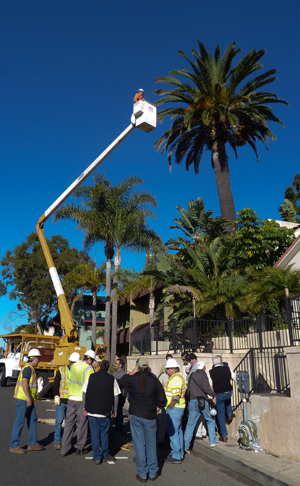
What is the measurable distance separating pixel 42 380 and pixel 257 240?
11.7m

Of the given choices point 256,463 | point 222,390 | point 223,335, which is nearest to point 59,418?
point 222,390

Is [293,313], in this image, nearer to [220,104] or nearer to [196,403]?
[196,403]

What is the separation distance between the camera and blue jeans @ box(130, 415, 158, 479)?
5793 mm

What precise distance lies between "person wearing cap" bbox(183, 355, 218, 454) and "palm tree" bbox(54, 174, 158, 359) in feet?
56.6

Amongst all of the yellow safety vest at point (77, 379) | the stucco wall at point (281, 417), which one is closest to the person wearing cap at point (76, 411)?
the yellow safety vest at point (77, 379)

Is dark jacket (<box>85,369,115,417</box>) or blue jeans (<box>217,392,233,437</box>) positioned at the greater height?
dark jacket (<box>85,369,115,417</box>)

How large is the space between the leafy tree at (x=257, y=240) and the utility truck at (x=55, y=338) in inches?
322

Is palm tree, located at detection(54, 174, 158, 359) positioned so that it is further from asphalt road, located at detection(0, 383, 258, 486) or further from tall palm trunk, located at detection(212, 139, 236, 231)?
asphalt road, located at detection(0, 383, 258, 486)

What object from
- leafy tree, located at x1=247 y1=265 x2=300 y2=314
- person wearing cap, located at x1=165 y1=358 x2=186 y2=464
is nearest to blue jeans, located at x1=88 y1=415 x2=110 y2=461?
person wearing cap, located at x1=165 y1=358 x2=186 y2=464

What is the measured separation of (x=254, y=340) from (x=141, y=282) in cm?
1370

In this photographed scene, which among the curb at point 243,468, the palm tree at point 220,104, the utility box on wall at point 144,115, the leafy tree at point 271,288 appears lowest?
the curb at point 243,468

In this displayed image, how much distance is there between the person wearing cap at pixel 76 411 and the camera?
6.97 m

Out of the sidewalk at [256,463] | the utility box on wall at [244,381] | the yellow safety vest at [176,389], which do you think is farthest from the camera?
the utility box on wall at [244,381]

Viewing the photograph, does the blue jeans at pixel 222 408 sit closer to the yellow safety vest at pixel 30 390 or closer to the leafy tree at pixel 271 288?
the yellow safety vest at pixel 30 390
